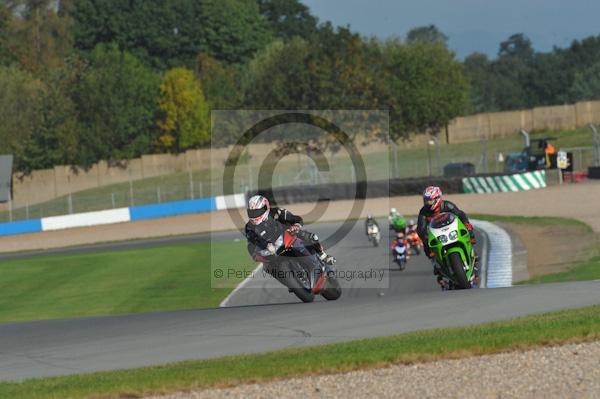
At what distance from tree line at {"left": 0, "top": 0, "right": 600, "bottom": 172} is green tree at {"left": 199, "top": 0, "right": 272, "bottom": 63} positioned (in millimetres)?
104

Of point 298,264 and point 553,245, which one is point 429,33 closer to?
point 553,245

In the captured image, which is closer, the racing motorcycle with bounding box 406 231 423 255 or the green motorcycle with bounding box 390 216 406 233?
the green motorcycle with bounding box 390 216 406 233

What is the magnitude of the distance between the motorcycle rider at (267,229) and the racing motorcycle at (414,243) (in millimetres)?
10866

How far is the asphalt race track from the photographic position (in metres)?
12.0

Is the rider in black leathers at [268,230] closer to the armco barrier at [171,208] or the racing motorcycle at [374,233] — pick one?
the racing motorcycle at [374,233]

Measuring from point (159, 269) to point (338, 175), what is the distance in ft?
74.0

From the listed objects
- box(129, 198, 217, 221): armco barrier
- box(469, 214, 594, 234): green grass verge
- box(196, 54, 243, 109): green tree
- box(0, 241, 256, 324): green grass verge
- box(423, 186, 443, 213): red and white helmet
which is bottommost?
box(0, 241, 256, 324): green grass verge

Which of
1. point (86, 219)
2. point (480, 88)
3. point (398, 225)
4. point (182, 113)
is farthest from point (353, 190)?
point (480, 88)

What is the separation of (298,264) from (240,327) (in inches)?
93.9

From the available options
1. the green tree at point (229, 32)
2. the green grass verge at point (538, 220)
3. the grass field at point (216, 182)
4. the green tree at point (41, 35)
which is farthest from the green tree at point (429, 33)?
the green grass verge at point (538, 220)


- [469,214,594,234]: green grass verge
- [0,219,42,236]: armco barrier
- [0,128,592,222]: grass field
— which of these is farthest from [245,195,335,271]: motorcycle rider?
[0,219,42,236]: armco barrier

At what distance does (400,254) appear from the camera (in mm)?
24484

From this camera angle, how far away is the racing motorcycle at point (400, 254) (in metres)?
24.5

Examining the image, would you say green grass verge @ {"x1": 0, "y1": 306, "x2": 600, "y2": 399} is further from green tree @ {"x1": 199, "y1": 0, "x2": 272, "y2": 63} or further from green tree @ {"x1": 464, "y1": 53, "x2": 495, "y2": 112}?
green tree @ {"x1": 464, "y1": 53, "x2": 495, "y2": 112}
